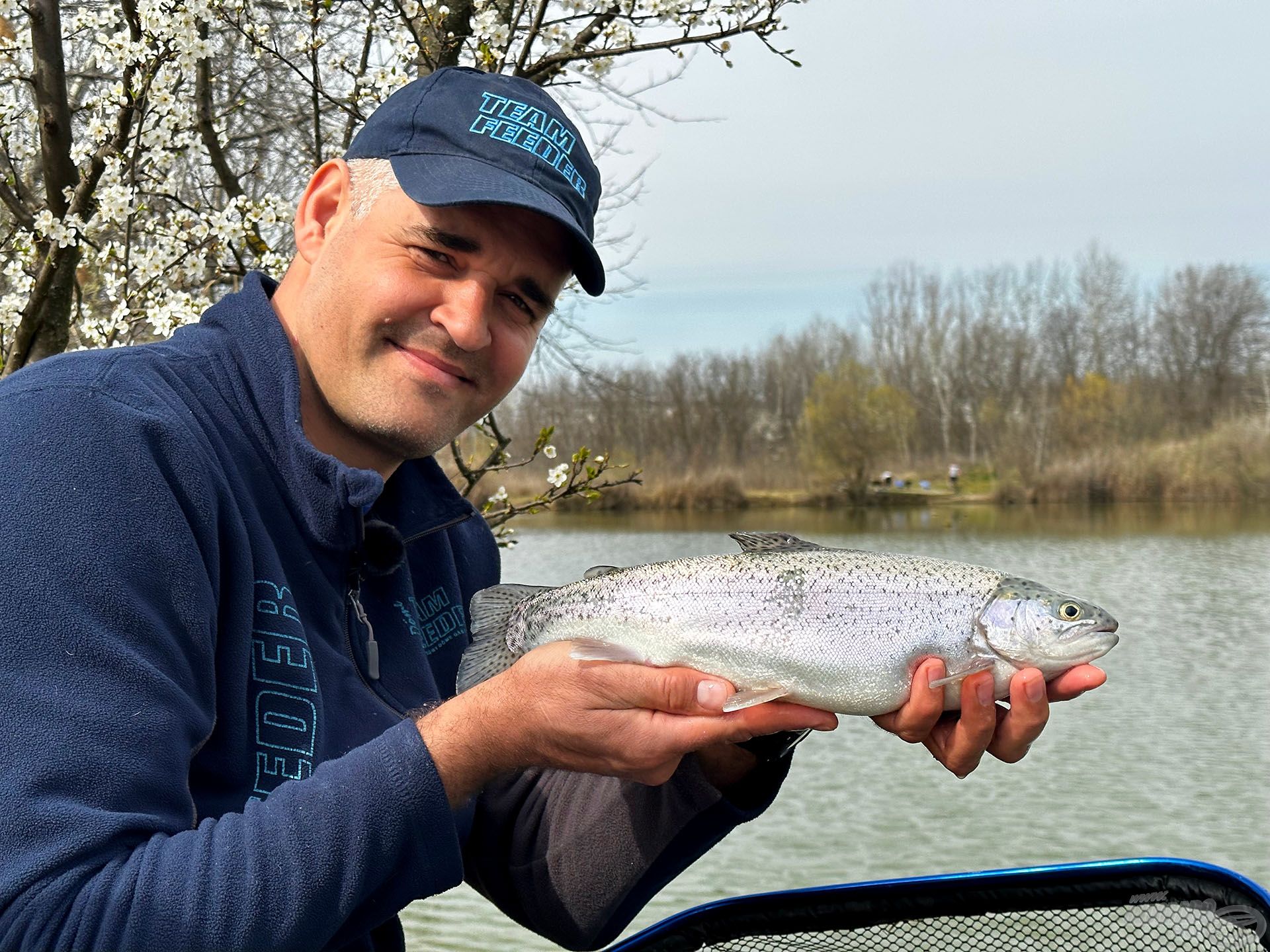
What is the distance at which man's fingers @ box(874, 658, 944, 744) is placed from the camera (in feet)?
8.16

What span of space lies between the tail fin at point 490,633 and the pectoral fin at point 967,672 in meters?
0.88

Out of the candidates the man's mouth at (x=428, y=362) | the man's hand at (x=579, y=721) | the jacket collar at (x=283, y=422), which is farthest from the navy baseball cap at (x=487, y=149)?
the man's hand at (x=579, y=721)

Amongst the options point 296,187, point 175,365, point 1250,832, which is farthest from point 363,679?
point 1250,832

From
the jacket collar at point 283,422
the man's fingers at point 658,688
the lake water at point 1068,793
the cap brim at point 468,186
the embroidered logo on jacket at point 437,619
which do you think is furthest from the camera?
the lake water at point 1068,793

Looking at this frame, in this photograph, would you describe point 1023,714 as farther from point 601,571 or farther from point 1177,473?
point 1177,473

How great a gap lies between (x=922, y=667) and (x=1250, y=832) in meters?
8.38

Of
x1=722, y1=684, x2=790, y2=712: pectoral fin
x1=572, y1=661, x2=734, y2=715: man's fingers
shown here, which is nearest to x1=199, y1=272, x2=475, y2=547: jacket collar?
x1=572, y1=661, x2=734, y2=715: man's fingers

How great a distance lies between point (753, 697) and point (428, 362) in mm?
931

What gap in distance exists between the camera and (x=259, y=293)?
2402mm

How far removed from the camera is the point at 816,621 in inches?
102

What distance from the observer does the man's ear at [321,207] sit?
251cm

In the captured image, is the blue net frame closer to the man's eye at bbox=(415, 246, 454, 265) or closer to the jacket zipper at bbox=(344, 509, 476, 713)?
the jacket zipper at bbox=(344, 509, 476, 713)

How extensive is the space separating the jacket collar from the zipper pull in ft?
0.36

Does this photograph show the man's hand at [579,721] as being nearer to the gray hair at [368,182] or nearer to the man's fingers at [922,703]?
the man's fingers at [922,703]
